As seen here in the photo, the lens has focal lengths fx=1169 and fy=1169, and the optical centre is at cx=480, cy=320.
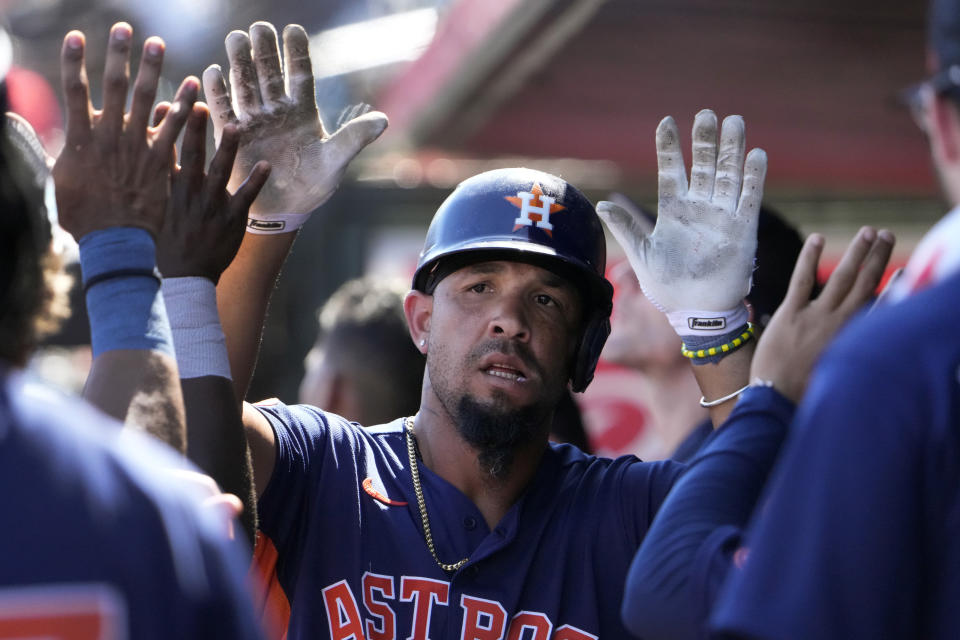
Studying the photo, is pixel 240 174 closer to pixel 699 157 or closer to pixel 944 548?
pixel 699 157

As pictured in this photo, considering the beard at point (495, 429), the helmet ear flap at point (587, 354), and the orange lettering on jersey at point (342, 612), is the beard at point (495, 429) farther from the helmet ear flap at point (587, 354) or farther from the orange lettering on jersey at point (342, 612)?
the orange lettering on jersey at point (342, 612)

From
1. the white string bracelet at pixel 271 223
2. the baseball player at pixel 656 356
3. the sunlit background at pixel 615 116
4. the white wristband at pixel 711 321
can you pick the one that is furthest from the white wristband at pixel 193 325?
the sunlit background at pixel 615 116

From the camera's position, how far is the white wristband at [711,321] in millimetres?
2627

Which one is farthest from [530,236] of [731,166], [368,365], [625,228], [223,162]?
[368,365]

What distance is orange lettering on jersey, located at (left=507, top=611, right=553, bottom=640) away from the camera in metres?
2.51

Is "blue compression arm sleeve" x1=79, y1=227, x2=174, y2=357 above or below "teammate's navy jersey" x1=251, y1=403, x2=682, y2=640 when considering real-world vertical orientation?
above

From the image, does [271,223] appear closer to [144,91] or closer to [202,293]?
[202,293]

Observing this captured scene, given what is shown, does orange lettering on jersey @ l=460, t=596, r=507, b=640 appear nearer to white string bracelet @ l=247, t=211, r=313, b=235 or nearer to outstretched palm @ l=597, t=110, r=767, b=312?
outstretched palm @ l=597, t=110, r=767, b=312

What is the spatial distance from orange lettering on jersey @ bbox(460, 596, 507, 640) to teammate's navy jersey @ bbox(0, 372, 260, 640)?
122 cm

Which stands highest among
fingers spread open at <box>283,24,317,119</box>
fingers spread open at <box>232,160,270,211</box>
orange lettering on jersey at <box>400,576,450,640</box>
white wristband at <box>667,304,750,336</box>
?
fingers spread open at <box>283,24,317,119</box>

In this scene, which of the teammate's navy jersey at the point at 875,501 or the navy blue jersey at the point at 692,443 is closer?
the teammate's navy jersey at the point at 875,501

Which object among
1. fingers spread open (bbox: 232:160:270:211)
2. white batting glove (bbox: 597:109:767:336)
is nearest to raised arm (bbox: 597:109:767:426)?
white batting glove (bbox: 597:109:767:336)

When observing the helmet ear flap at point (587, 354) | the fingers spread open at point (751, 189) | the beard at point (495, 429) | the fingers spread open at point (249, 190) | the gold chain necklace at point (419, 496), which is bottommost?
the gold chain necklace at point (419, 496)

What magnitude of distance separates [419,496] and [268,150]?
0.90 meters
